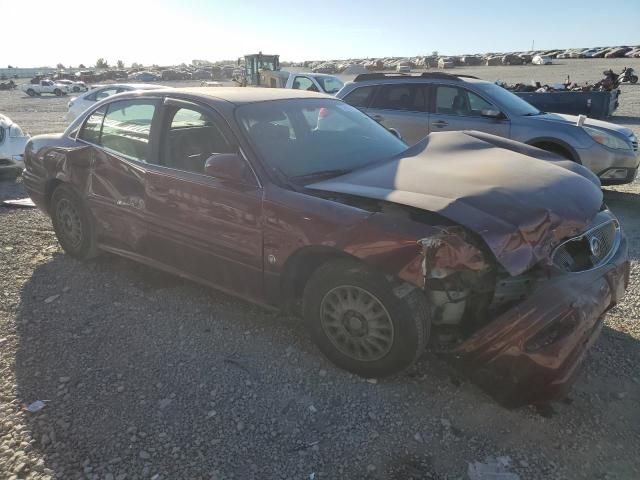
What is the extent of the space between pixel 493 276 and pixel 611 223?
3.79 ft

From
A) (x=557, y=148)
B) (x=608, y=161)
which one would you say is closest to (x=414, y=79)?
(x=557, y=148)

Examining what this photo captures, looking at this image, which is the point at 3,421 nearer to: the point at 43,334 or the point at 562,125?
the point at 43,334

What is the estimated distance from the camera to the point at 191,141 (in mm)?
3803

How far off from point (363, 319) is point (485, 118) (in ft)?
17.0

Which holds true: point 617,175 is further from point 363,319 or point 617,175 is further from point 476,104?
point 363,319

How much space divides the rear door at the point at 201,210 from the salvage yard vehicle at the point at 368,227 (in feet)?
0.04

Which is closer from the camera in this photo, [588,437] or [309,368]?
[588,437]

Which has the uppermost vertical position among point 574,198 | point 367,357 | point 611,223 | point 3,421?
point 574,198

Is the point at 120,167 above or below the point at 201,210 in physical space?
above

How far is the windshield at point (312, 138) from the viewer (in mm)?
3426

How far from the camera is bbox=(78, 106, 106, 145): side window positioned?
4.52 metres

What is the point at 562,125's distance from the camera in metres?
6.81

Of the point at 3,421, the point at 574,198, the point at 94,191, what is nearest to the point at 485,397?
the point at 574,198

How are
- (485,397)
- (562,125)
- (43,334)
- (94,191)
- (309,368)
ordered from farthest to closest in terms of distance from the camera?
(562,125) → (94,191) → (43,334) → (309,368) → (485,397)
